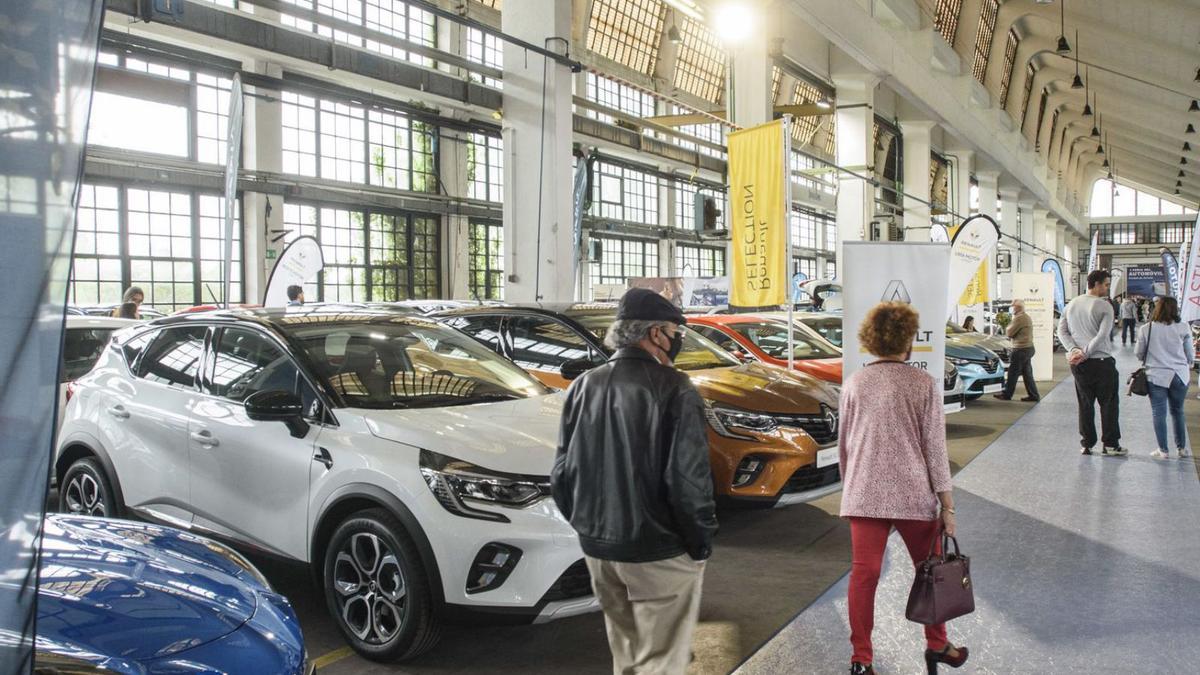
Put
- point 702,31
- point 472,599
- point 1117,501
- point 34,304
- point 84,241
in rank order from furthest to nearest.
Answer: point 702,31 < point 84,241 < point 1117,501 < point 472,599 < point 34,304

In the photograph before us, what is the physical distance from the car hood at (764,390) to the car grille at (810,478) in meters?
0.43

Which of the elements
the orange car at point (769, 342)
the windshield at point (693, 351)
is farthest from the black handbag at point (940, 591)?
the orange car at point (769, 342)

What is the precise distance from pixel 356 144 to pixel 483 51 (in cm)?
518

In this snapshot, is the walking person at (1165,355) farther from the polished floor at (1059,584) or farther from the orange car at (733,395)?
the orange car at (733,395)

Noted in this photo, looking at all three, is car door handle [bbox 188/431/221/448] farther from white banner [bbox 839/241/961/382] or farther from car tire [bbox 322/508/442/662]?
white banner [bbox 839/241/961/382]

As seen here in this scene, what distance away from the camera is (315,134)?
24.3m

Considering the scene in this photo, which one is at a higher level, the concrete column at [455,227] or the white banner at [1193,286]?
the concrete column at [455,227]

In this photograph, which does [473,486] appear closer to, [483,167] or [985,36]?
[483,167]

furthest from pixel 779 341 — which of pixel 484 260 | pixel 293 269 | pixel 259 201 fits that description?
pixel 484 260

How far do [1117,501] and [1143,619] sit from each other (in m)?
3.27

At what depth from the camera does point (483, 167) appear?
29688mm

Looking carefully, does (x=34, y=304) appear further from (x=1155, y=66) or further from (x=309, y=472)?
(x=1155, y=66)

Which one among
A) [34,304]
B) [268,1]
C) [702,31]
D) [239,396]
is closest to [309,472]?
[239,396]

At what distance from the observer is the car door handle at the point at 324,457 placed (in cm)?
427
